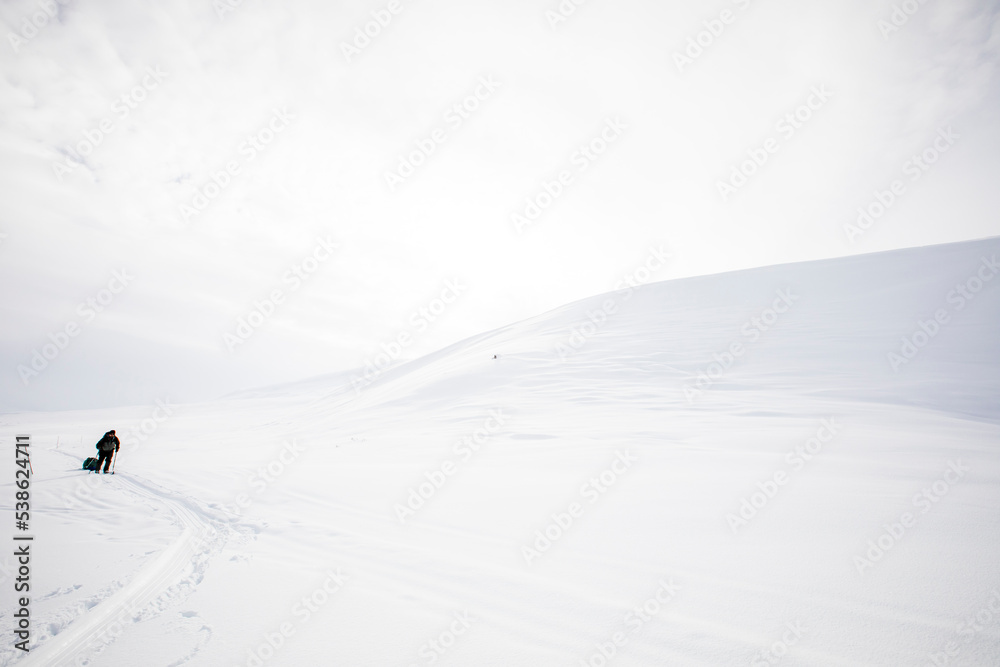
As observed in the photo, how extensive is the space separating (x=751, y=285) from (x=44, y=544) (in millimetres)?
30946

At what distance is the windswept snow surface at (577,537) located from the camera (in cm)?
333

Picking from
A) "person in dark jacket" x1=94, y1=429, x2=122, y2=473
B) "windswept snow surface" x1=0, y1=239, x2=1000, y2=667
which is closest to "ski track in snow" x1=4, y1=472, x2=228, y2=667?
"windswept snow surface" x1=0, y1=239, x2=1000, y2=667

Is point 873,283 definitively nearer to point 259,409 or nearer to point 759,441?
point 759,441

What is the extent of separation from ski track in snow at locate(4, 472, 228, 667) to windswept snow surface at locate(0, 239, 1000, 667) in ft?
0.09

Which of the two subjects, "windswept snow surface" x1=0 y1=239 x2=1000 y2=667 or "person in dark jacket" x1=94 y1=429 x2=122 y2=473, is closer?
"windswept snow surface" x1=0 y1=239 x2=1000 y2=667

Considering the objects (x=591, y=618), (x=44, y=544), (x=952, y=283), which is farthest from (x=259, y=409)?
(x=952, y=283)

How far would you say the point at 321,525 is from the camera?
6352 mm

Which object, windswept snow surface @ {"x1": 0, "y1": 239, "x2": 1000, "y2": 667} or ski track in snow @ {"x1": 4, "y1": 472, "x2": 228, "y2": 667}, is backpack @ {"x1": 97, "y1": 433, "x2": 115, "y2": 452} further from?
ski track in snow @ {"x1": 4, "y1": 472, "x2": 228, "y2": 667}

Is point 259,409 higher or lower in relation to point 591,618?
lower

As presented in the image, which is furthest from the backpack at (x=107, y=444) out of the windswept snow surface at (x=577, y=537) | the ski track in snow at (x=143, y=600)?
the ski track in snow at (x=143, y=600)

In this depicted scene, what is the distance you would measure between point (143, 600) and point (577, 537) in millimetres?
4849

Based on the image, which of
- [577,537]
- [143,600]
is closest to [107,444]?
[143,600]

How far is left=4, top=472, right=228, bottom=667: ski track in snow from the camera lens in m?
3.25

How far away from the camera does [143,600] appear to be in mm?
4023
